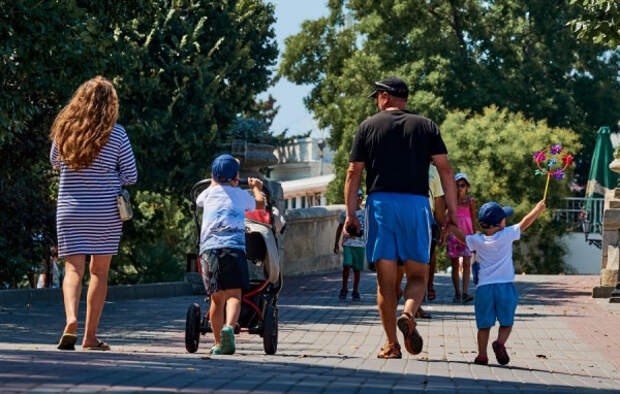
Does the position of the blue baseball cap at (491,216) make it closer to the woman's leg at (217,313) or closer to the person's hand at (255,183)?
the person's hand at (255,183)

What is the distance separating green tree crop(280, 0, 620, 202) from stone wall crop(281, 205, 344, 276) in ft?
59.2

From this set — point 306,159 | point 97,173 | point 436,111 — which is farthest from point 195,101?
point 306,159

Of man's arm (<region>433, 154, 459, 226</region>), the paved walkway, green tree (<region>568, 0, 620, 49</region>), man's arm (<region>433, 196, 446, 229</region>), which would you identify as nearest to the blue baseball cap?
man's arm (<region>433, 154, 459, 226</region>)

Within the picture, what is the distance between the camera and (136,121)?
28562 millimetres

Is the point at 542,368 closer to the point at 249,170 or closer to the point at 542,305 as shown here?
the point at 542,305

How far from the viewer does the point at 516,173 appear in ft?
128

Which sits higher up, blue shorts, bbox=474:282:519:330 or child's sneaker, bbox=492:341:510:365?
blue shorts, bbox=474:282:519:330

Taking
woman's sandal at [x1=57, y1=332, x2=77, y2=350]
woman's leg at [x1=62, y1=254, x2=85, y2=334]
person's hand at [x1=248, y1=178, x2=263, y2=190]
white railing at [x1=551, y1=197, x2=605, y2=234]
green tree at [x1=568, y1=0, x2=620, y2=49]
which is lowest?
white railing at [x1=551, y1=197, x2=605, y2=234]

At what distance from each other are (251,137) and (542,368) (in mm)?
10638

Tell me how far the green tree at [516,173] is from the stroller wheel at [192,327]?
29393 mm

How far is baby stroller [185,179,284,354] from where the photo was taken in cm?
931

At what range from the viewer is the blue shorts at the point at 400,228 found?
851 centimetres

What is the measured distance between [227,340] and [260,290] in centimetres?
106

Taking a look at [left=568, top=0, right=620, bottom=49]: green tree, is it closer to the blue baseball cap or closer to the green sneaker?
the blue baseball cap
